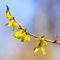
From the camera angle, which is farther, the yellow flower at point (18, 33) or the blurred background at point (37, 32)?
the blurred background at point (37, 32)

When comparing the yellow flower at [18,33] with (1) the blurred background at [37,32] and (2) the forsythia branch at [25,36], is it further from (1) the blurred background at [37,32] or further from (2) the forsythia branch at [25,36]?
(1) the blurred background at [37,32]

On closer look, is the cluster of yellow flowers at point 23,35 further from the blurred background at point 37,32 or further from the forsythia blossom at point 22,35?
the blurred background at point 37,32

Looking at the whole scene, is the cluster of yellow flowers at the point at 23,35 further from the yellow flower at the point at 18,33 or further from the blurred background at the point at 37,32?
the blurred background at the point at 37,32

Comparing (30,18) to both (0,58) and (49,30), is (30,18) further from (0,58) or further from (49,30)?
(0,58)

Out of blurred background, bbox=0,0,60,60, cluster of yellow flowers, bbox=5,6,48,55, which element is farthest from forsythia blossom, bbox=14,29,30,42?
blurred background, bbox=0,0,60,60

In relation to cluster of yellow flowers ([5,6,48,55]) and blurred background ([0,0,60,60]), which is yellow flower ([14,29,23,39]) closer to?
cluster of yellow flowers ([5,6,48,55])

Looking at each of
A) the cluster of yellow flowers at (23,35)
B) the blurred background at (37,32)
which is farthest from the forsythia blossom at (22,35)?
the blurred background at (37,32)

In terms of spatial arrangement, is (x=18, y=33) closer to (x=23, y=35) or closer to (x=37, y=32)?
(x=23, y=35)

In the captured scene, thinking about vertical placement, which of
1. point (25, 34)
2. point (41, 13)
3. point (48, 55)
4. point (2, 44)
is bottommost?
point (48, 55)

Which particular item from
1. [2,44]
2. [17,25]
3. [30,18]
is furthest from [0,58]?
[17,25]

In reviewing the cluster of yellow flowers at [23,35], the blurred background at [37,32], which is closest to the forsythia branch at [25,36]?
the cluster of yellow flowers at [23,35]

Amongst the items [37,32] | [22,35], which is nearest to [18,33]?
[22,35]
